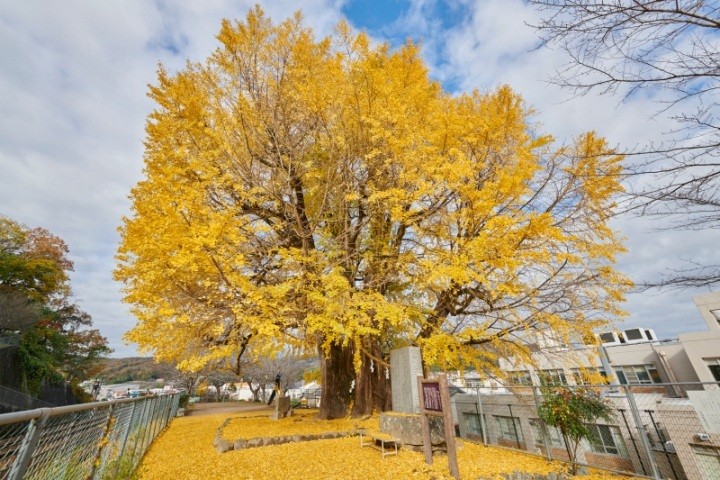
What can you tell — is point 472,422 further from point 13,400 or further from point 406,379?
point 13,400

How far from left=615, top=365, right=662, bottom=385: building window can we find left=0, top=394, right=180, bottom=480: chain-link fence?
95.9ft

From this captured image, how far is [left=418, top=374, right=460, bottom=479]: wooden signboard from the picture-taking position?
4.85 m

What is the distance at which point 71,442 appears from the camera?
2941 millimetres

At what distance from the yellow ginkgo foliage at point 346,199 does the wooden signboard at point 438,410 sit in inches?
57.9

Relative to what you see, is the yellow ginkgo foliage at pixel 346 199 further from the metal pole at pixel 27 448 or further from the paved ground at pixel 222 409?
the paved ground at pixel 222 409

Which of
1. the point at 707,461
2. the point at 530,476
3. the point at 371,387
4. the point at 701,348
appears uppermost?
the point at 701,348

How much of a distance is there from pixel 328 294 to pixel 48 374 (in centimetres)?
2780

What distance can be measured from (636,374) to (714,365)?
16.7 feet

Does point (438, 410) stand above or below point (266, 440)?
above

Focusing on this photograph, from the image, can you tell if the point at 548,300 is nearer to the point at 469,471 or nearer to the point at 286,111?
the point at 469,471

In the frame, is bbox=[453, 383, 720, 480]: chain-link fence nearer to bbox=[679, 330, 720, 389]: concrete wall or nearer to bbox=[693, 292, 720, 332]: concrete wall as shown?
bbox=[679, 330, 720, 389]: concrete wall

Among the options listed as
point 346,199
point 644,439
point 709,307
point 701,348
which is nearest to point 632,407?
point 644,439

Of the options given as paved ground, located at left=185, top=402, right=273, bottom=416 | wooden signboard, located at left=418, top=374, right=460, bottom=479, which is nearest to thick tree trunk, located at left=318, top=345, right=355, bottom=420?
wooden signboard, located at left=418, top=374, right=460, bottom=479

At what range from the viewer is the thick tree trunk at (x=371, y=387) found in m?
10.2
